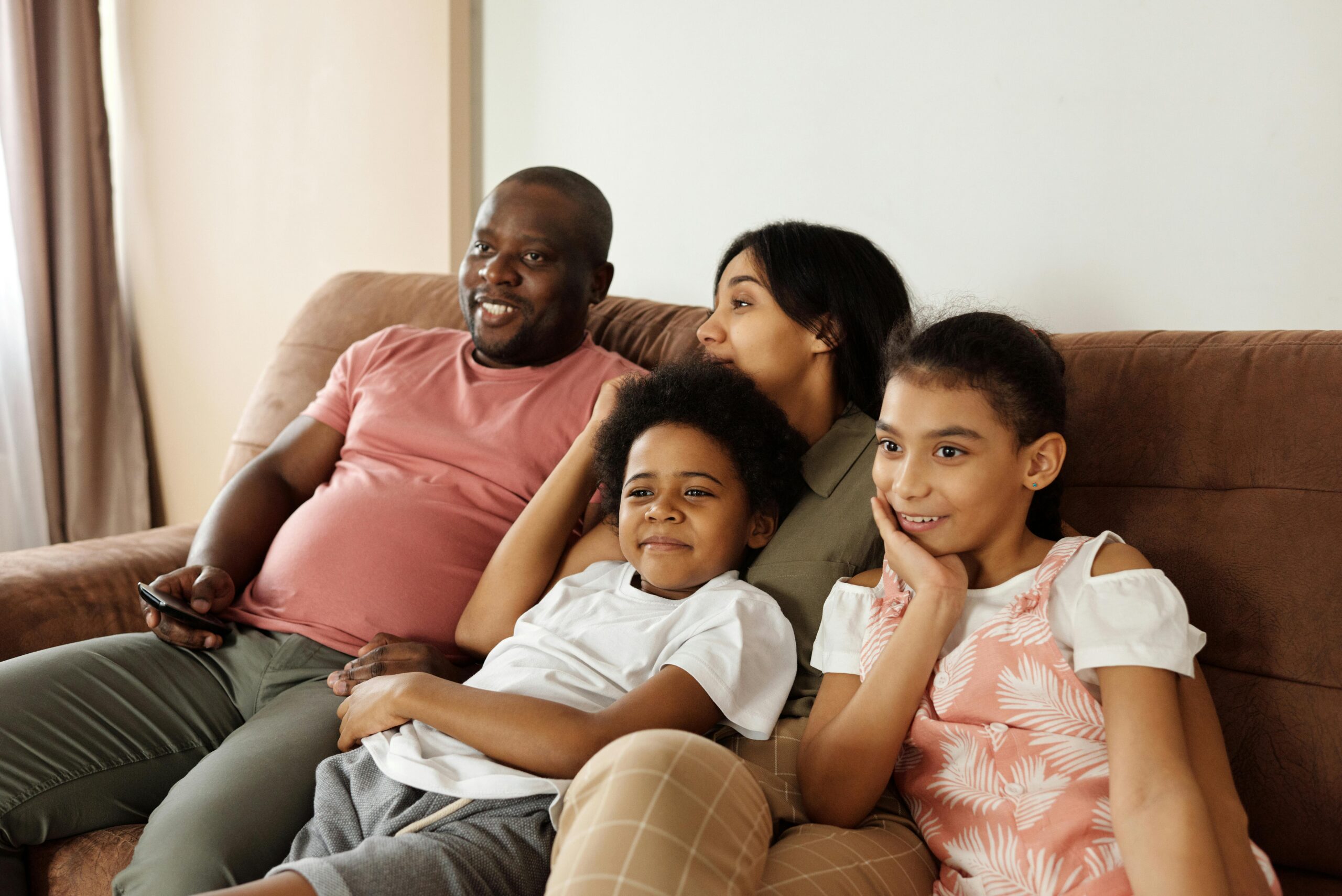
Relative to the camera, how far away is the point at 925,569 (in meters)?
1.12

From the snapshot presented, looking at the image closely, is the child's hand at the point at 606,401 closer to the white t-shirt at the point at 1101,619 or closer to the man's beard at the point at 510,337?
the man's beard at the point at 510,337

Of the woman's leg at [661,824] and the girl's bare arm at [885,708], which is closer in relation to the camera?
the woman's leg at [661,824]

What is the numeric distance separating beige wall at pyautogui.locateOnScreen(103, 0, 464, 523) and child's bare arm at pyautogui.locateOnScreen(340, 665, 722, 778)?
164cm

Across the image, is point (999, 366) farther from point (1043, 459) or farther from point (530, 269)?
point (530, 269)

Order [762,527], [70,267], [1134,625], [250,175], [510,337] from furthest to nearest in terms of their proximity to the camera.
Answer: [70,267] < [250,175] < [510,337] < [762,527] < [1134,625]

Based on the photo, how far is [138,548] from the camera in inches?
73.7

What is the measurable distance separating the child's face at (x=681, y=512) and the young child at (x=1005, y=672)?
186 millimetres

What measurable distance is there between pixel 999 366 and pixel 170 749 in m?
1.23

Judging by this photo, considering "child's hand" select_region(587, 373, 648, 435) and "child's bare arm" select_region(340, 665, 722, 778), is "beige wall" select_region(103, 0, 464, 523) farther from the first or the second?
"child's bare arm" select_region(340, 665, 722, 778)

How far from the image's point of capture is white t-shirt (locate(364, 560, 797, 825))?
3.77 ft

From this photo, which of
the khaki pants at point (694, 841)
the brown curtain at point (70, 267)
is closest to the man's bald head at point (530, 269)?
the khaki pants at point (694, 841)

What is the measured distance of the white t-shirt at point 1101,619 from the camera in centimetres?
101

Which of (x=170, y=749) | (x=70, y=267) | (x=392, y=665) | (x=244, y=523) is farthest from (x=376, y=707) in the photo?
(x=70, y=267)

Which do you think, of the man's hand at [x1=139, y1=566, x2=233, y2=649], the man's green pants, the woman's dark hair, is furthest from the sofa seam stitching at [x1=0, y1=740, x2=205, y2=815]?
the woman's dark hair
